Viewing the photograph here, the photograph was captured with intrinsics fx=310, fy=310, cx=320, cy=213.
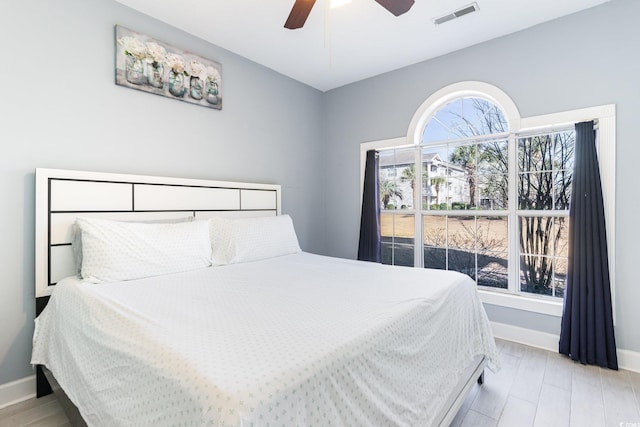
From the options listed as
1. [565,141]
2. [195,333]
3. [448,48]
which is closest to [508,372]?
[565,141]

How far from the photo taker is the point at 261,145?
11.1 ft

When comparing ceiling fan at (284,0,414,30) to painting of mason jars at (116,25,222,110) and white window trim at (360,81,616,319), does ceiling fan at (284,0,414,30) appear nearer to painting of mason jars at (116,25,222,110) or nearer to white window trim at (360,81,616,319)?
painting of mason jars at (116,25,222,110)

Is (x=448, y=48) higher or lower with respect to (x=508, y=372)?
higher

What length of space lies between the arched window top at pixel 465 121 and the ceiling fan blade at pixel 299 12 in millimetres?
1940

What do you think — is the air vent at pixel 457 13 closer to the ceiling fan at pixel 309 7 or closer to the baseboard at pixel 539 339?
the ceiling fan at pixel 309 7

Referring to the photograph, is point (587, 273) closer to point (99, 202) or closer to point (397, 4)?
point (397, 4)

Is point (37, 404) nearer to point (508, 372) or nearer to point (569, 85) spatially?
point (508, 372)

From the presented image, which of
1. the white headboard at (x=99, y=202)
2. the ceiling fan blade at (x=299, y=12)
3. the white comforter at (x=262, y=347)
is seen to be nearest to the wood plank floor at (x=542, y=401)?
the white comforter at (x=262, y=347)

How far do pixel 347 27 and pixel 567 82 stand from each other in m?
1.85

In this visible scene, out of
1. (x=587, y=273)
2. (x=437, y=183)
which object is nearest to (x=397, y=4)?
(x=437, y=183)

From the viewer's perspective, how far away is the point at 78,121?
7.07 ft

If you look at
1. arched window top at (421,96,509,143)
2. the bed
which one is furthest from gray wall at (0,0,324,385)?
arched window top at (421,96,509,143)

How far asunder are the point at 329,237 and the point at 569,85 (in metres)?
2.83

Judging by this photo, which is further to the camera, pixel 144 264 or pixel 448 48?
pixel 448 48
